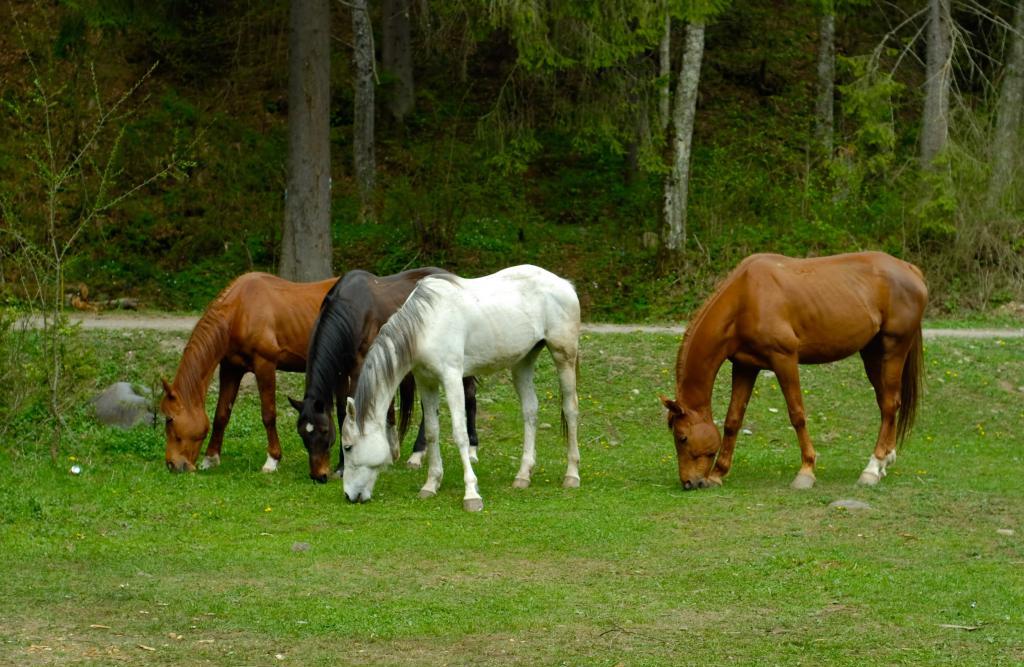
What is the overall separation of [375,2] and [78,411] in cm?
2096

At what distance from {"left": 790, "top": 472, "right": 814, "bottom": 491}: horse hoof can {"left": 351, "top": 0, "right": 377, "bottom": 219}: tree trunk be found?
1534 centimetres

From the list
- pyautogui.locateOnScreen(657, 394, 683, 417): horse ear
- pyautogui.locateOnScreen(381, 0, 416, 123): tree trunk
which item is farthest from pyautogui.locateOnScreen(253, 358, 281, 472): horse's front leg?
pyautogui.locateOnScreen(381, 0, 416, 123): tree trunk

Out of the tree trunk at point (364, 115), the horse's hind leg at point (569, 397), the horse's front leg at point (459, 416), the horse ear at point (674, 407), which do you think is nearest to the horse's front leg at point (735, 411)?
the horse ear at point (674, 407)

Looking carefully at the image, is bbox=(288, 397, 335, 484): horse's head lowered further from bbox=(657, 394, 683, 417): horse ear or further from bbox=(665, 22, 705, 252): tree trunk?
bbox=(665, 22, 705, 252): tree trunk

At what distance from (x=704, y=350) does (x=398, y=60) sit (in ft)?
64.0

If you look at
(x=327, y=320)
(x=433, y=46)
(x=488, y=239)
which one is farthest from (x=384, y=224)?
(x=327, y=320)

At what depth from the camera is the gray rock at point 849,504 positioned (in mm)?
10094

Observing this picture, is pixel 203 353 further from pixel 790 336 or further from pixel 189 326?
pixel 189 326

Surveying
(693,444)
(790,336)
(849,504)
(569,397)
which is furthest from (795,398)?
(569,397)

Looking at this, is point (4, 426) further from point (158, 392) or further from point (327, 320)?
point (327, 320)

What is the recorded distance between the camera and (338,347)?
1116 centimetres

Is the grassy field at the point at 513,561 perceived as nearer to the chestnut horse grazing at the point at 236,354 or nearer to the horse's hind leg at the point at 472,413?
the horse's hind leg at the point at 472,413

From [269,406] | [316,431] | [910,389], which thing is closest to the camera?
[316,431]

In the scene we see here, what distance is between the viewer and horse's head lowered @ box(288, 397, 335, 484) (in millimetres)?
11094
